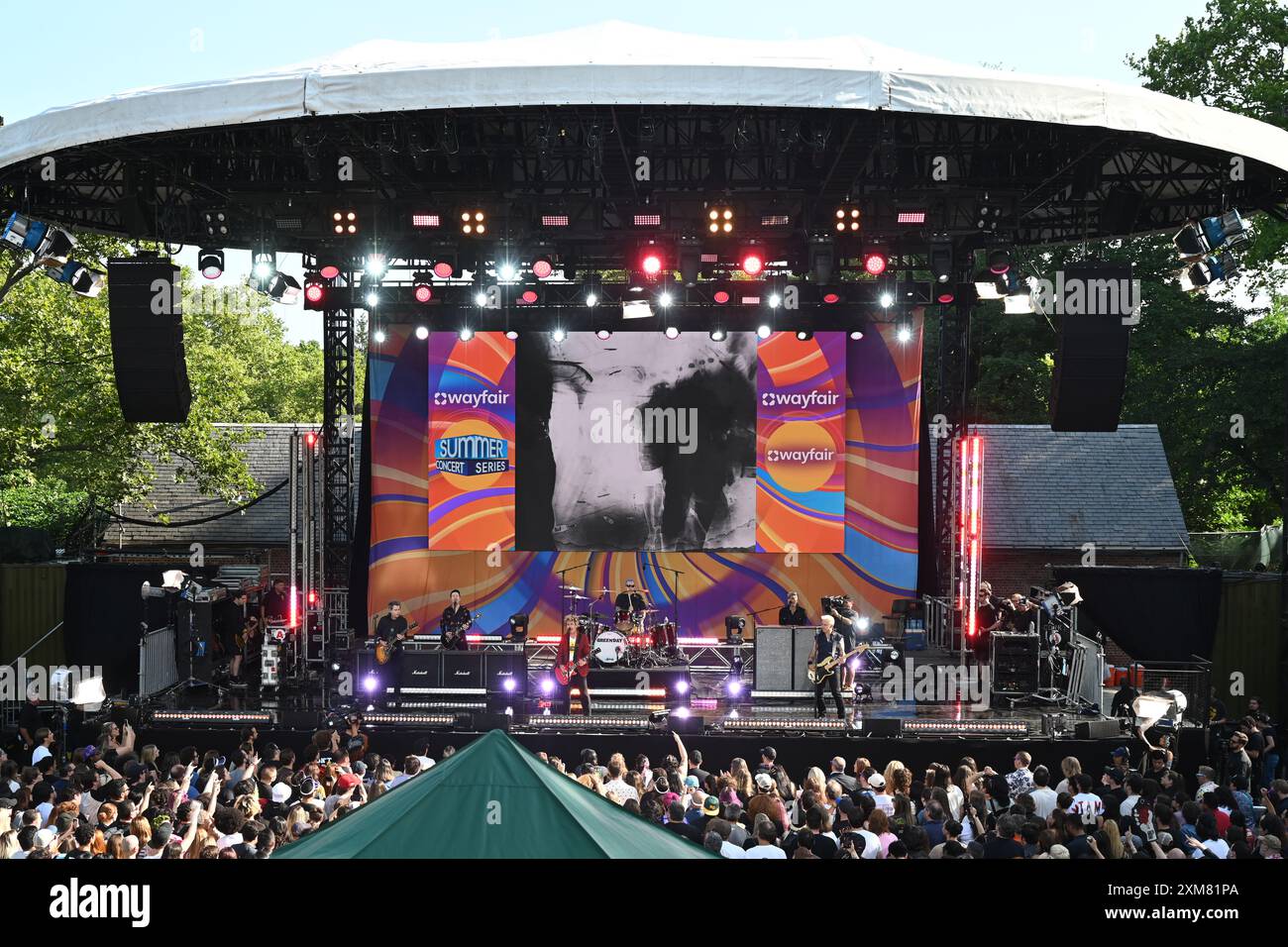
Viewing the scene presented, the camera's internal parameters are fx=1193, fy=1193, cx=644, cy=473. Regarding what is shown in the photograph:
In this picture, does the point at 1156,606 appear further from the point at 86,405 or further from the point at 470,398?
the point at 86,405

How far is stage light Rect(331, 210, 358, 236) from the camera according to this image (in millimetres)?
18562

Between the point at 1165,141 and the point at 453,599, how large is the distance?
1253 centimetres

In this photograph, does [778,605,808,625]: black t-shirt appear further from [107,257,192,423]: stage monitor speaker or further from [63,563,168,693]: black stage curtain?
[63,563,168,693]: black stage curtain

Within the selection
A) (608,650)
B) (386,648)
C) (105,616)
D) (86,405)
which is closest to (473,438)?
(386,648)

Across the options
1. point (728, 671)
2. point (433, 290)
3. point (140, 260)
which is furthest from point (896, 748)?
point (140, 260)

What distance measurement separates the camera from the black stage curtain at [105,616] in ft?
70.4

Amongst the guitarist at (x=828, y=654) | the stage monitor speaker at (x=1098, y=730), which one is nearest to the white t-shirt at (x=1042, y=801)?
the stage monitor speaker at (x=1098, y=730)

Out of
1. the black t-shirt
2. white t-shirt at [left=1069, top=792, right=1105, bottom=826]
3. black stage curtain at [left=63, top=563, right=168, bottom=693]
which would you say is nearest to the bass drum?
the black t-shirt

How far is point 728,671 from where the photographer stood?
20422 millimetres

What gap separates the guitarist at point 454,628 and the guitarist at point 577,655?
1797 mm

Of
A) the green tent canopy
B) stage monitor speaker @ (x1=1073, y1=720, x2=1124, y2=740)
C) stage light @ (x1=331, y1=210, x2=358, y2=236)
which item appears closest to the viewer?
the green tent canopy
